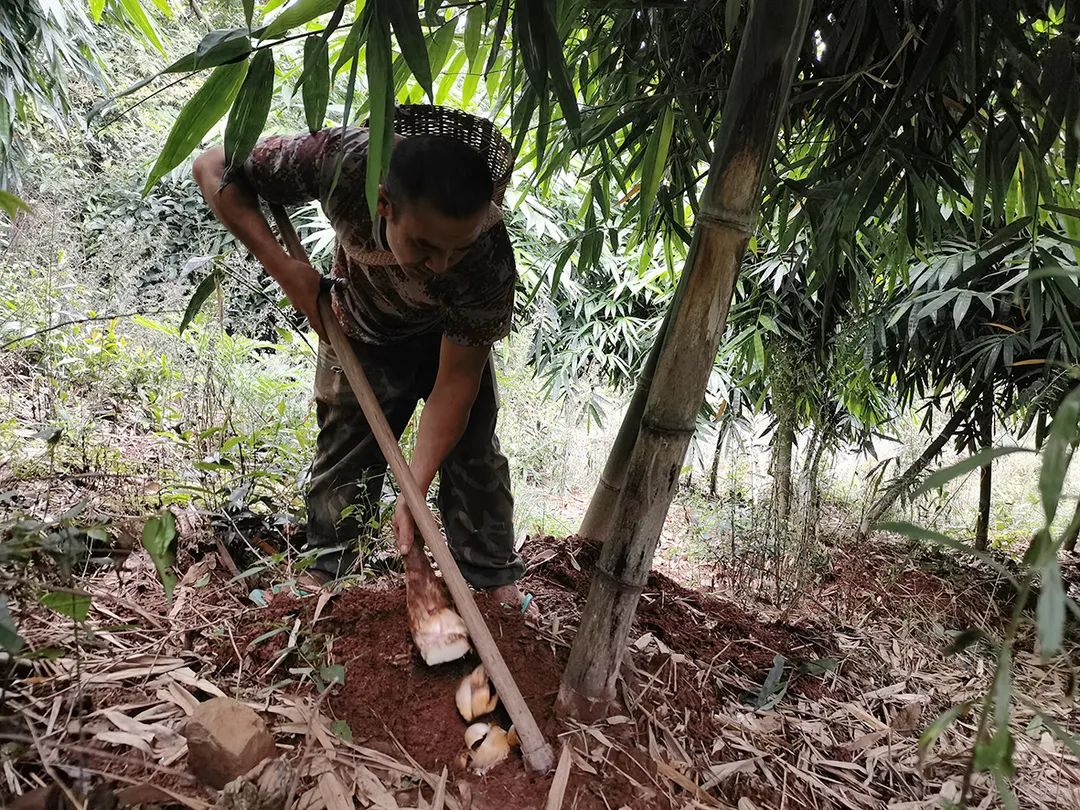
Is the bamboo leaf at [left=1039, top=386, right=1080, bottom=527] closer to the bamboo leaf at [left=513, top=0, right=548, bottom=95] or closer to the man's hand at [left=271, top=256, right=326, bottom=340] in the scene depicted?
the bamboo leaf at [left=513, top=0, right=548, bottom=95]

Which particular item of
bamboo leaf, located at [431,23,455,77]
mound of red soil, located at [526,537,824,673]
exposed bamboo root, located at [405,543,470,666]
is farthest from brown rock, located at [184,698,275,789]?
bamboo leaf, located at [431,23,455,77]

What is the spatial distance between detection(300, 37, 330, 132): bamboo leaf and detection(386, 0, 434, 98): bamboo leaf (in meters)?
0.15

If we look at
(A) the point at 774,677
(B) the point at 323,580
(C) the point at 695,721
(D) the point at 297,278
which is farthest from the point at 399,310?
(A) the point at 774,677

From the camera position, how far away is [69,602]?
66cm

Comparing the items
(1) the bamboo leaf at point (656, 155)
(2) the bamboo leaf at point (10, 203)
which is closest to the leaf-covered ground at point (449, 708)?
(2) the bamboo leaf at point (10, 203)

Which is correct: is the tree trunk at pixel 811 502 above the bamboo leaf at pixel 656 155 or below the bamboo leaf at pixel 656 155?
below

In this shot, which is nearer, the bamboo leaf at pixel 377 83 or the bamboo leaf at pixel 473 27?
the bamboo leaf at pixel 377 83

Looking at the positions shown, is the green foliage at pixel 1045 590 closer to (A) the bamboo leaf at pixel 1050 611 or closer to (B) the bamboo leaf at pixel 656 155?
(A) the bamboo leaf at pixel 1050 611

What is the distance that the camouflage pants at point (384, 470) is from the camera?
167 centimetres

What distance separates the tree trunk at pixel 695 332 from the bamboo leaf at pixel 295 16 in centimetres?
58

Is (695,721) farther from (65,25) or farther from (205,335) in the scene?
(65,25)

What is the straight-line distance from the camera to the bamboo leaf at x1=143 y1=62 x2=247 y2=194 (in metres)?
0.91

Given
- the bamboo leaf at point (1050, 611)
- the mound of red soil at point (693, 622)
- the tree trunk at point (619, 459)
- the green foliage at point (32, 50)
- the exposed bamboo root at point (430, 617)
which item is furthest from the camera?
the green foliage at point (32, 50)

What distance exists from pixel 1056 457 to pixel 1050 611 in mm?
110
